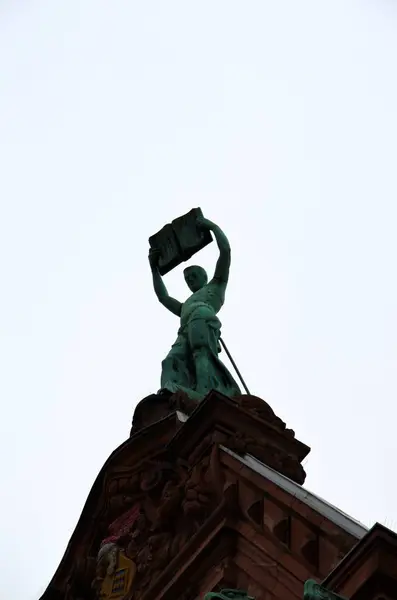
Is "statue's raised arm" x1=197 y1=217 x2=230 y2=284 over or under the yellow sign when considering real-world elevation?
over

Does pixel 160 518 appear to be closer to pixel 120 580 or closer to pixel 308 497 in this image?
pixel 120 580

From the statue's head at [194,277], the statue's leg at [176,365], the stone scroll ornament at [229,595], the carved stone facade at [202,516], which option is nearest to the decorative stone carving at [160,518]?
the carved stone facade at [202,516]

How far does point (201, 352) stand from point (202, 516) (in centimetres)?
480

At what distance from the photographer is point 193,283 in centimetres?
2189

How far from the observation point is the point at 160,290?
73.6ft

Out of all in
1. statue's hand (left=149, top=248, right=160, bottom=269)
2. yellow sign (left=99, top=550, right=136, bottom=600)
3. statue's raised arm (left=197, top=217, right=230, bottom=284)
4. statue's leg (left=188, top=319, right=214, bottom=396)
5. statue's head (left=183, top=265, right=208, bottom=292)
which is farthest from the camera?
statue's hand (left=149, top=248, right=160, bottom=269)

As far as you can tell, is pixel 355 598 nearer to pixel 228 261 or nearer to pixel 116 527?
pixel 116 527

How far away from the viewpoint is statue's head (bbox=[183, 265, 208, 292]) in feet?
71.8

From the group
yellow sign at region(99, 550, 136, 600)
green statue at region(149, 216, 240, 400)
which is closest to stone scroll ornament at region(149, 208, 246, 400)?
green statue at region(149, 216, 240, 400)

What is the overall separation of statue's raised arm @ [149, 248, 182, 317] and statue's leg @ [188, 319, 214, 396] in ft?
4.89

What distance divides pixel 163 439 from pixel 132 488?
73cm

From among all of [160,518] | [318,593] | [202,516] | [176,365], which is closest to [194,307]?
[176,365]

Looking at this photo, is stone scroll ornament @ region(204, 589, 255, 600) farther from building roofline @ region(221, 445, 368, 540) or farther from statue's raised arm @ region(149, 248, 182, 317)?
statue's raised arm @ region(149, 248, 182, 317)

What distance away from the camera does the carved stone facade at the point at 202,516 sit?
13.7m
